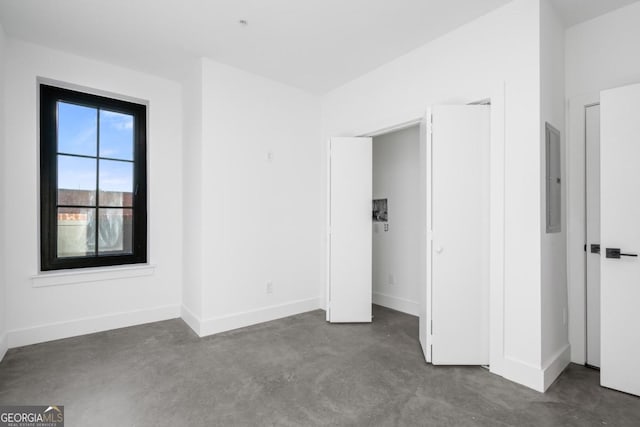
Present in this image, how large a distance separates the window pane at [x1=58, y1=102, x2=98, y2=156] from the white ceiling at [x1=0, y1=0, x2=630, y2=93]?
58cm

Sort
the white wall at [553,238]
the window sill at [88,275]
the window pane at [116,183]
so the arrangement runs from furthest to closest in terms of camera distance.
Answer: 1. the window pane at [116,183]
2. the window sill at [88,275]
3. the white wall at [553,238]

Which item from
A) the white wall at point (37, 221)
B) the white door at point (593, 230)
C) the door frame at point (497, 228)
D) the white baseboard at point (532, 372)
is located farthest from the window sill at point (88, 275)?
the white door at point (593, 230)

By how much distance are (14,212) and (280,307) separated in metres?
2.76

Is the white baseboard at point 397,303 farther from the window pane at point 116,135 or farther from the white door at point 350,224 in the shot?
the window pane at point 116,135

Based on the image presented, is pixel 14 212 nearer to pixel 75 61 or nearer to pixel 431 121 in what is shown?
pixel 75 61

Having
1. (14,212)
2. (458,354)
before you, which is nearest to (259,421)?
(458,354)

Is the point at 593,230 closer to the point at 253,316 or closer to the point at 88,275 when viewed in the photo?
the point at 253,316

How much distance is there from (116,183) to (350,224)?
269 cm

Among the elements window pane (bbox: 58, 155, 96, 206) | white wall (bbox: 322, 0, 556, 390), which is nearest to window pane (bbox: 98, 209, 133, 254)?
window pane (bbox: 58, 155, 96, 206)

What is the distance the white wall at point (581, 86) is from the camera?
91.7 inches

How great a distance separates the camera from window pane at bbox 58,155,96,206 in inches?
122

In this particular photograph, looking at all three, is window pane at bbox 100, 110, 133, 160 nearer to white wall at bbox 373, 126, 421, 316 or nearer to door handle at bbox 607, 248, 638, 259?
white wall at bbox 373, 126, 421, 316

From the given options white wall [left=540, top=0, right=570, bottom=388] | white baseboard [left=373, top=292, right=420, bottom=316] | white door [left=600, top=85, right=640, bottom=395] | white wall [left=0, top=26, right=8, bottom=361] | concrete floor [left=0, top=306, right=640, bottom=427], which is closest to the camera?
concrete floor [left=0, top=306, right=640, bottom=427]

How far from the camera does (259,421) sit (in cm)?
180
